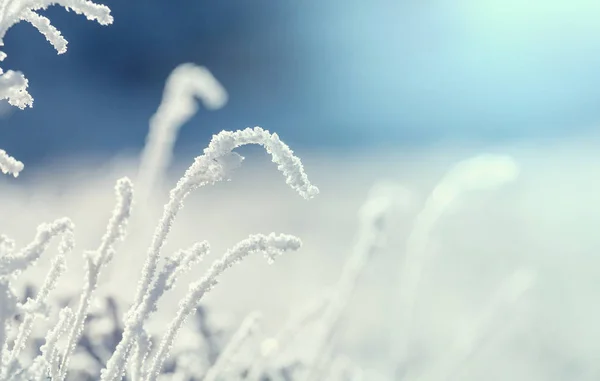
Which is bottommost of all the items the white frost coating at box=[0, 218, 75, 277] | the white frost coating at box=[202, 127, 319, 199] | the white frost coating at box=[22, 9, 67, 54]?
the white frost coating at box=[0, 218, 75, 277]

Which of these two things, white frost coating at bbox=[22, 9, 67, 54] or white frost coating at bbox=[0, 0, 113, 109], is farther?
white frost coating at bbox=[22, 9, 67, 54]

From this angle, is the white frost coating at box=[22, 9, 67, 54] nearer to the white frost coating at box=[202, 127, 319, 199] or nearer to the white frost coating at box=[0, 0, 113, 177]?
the white frost coating at box=[0, 0, 113, 177]

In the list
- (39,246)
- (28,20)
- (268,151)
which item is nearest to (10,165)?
(39,246)

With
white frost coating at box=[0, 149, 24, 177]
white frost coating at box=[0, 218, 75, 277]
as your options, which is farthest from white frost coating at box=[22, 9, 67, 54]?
white frost coating at box=[0, 218, 75, 277]

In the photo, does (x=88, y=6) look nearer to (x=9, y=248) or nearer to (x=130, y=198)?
(x=130, y=198)

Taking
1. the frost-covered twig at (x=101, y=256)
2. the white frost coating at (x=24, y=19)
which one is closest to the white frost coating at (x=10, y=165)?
the white frost coating at (x=24, y=19)

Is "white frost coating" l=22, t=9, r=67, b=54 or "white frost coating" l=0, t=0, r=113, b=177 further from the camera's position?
"white frost coating" l=22, t=9, r=67, b=54

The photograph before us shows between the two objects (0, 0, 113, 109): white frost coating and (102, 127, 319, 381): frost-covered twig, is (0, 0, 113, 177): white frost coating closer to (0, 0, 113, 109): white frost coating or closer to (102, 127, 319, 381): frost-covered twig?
(0, 0, 113, 109): white frost coating

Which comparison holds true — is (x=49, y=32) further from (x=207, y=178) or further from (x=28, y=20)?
(x=207, y=178)

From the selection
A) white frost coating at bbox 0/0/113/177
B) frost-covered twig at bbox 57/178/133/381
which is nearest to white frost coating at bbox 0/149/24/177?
white frost coating at bbox 0/0/113/177

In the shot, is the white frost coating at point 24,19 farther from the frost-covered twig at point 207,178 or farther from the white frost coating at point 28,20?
the frost-covered twig at point 207,178

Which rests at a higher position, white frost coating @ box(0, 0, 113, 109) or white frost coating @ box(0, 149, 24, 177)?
white frost coating @ box(0, 0, 113, 109)

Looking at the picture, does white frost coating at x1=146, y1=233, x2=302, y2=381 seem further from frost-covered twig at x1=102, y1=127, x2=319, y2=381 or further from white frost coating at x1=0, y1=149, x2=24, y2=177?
white frost coating at x1=0, y1=149, x2=24, y2=177
